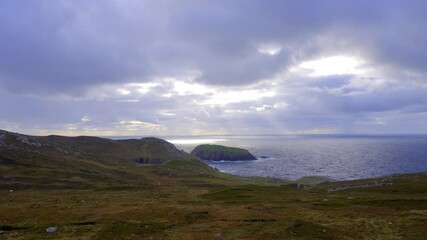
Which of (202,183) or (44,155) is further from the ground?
(44,155)

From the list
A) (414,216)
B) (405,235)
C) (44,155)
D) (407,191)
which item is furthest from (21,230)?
(44,155)

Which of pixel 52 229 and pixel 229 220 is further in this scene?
pixel 229 220

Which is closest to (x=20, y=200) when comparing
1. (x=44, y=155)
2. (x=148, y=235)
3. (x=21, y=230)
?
(x=21, y=230)

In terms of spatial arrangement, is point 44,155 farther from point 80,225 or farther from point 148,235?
point 148,235

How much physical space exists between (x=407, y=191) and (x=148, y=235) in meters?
60.3

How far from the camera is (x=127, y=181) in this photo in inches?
4857

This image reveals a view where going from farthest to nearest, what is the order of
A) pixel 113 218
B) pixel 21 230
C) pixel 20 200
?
1. pixel 20 200
2. pixel 113 218
3. pixel 21 230

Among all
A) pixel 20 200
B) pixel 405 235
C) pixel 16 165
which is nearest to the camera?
pixel 405 235

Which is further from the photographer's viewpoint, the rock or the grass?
the rock

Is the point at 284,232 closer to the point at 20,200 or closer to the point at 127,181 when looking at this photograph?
the point at 20,200

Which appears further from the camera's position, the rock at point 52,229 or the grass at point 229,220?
the rock at point 52,229

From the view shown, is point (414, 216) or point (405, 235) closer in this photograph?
point (405, 235)

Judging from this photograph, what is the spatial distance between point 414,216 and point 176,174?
114672 mm

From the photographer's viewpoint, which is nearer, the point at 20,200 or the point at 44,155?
the point at 20,200
